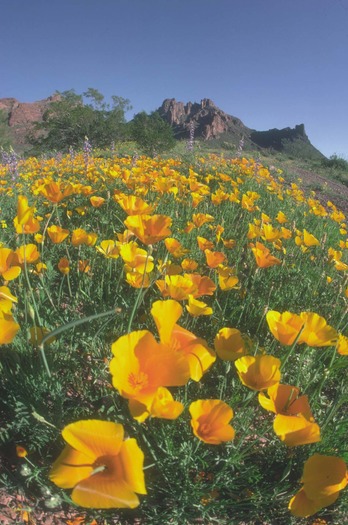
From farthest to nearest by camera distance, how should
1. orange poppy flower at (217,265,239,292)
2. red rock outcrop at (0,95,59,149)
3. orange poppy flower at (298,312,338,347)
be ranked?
red rock outcrop at (0,95,59,149) < orange poppy flower at (217,265,239,292) < orange poppy flower at (298,312,338,347)

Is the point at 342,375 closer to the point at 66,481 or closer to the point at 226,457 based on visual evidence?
the point at 226,457

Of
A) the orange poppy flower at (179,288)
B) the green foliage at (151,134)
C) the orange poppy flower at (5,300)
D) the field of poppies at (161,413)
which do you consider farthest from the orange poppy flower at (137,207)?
the green foliage at (151,134)

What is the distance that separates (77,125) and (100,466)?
28811mm

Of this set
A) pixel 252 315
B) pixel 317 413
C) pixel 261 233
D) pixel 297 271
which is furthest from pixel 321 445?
pixel 297 271

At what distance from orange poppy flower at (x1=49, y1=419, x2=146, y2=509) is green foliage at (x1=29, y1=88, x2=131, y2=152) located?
958 inches

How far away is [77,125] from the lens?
2603cm

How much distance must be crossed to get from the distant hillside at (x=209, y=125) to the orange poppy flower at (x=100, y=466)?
70.1 metres

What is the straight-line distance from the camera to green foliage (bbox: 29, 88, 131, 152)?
84.2 feet

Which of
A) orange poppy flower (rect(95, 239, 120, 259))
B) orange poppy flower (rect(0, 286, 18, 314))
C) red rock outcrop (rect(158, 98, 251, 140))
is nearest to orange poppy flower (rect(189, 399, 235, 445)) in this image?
orange poppy flower (rect(0, 286, 18, 314))

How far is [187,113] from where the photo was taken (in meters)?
100

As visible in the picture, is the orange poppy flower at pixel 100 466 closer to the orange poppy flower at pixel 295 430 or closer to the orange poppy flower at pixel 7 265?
the orange poppy flower at pixel 295 430

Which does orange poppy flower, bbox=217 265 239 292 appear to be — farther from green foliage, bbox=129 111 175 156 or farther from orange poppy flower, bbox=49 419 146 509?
green foliage, bbox=129 111 175 156

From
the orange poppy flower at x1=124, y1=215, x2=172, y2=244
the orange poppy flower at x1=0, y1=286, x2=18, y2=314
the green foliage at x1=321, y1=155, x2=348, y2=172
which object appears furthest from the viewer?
the green foliage at x1=321, y1=155, x2=348, y2=172

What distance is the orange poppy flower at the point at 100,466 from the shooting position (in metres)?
0.67
